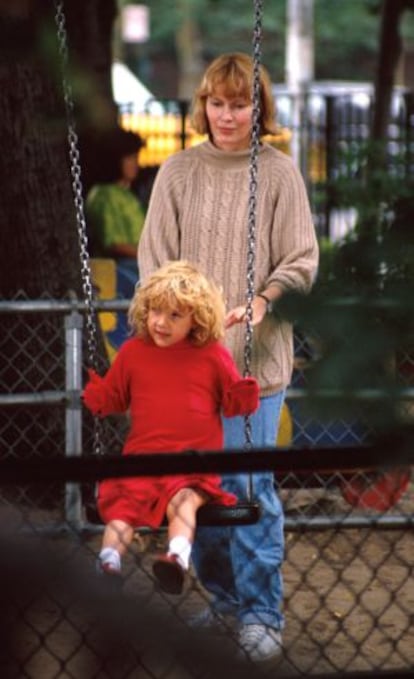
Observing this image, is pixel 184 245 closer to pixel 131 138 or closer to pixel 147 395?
pixel 147 395

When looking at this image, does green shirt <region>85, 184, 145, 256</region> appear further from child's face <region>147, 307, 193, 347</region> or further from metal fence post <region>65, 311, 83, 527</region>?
child's face <region>147, 307, 193, 347</region>

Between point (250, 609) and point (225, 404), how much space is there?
1.90 feet

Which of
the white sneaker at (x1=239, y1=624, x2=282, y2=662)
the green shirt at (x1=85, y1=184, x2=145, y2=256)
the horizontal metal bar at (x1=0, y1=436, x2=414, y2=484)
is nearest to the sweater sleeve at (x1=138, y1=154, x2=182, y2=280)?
the white sneaker at (x1=239, y1=624, x2=282, y2=662)

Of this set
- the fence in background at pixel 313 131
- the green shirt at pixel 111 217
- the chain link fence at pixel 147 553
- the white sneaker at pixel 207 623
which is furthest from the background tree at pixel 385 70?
the white sneaker at pixel 207 623

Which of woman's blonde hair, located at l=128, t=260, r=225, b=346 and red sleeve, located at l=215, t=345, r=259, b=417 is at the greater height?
woman's blonde hair, located at l=128, t=260, r=225, b=346

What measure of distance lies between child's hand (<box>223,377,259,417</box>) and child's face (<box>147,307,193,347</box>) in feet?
0.80

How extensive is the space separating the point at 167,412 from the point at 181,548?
38 centimetres

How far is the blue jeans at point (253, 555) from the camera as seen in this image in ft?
16.4

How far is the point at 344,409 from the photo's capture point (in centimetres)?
193

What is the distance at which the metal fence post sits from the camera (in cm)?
654

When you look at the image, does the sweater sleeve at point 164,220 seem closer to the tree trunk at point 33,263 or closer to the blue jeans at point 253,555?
the blue jeans at point 253,555

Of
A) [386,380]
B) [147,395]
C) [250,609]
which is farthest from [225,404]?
[386,380]

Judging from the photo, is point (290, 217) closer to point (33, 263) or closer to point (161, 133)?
point (33, 263)

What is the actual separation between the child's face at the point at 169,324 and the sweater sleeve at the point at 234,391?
0.12m
